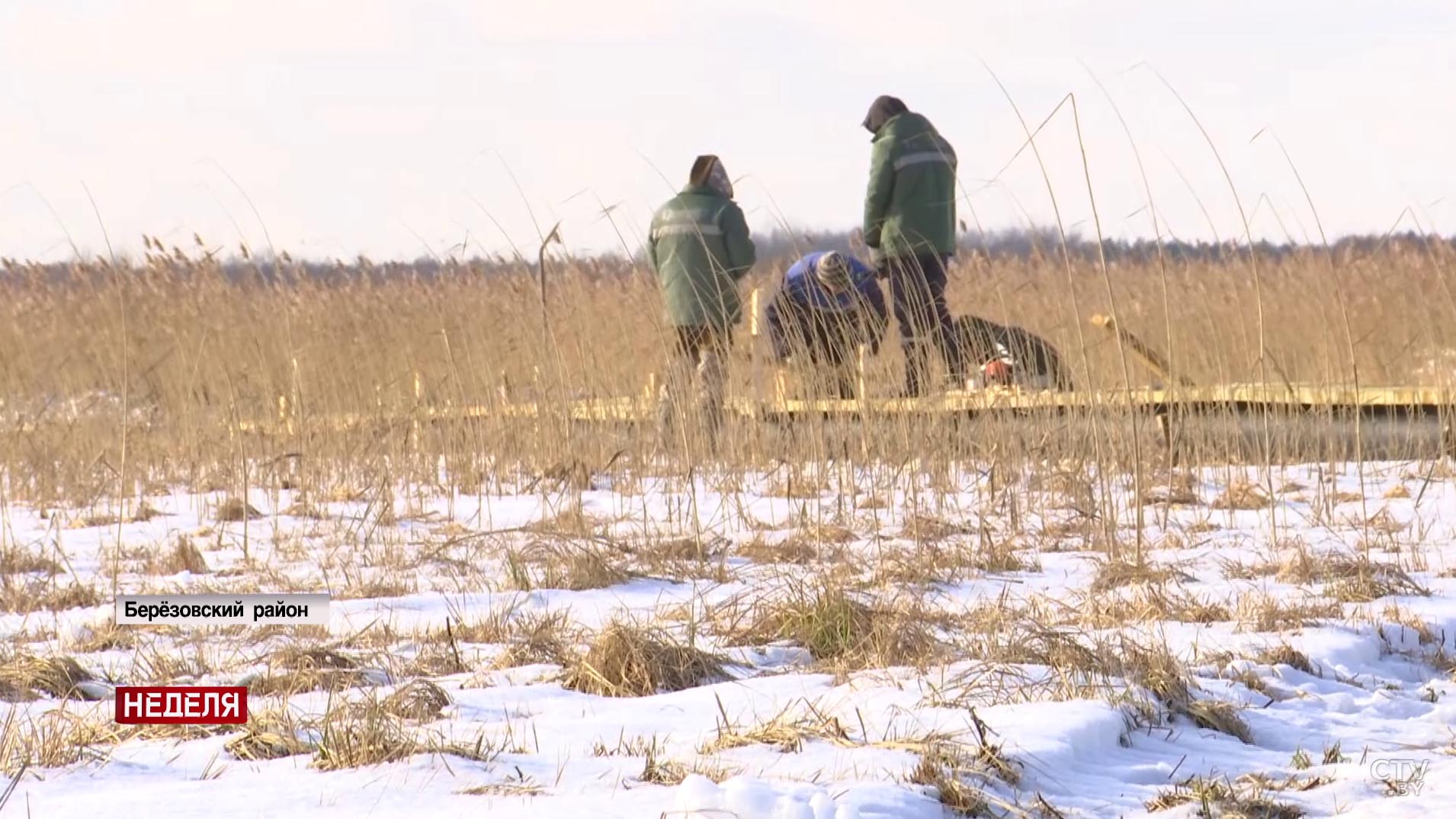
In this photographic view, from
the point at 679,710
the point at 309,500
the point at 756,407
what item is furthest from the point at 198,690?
the point at 756,407

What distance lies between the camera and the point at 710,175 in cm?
705

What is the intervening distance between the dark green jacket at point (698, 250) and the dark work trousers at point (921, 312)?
64 centimetres

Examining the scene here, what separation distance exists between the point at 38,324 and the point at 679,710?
6.77 m

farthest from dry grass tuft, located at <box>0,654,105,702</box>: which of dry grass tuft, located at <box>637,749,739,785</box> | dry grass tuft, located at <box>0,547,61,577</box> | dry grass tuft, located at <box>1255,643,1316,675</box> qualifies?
dry grass tuft, located at <box>1255,643,1316,675</box>

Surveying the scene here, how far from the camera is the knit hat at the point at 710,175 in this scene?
23.2 ft

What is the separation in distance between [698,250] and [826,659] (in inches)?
180

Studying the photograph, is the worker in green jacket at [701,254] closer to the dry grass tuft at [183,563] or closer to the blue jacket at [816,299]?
the blue jacket at [816,299]

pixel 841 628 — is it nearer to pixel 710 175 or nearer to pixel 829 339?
pixel 829 339

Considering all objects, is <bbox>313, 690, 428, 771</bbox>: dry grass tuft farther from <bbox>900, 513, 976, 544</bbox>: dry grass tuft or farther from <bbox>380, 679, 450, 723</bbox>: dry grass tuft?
<bbox>900, 513, 976, 544</bbox>: dry grass tuft

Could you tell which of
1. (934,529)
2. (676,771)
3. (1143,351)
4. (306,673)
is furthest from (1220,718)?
(1143,351)

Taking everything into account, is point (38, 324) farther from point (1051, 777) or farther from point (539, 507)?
point (1051, 777)

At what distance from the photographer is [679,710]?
2.44 m

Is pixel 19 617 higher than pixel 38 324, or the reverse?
pixel 38 324

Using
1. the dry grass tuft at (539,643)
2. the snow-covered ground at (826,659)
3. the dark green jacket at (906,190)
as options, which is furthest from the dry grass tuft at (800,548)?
the dark green jacket at (906,190)
